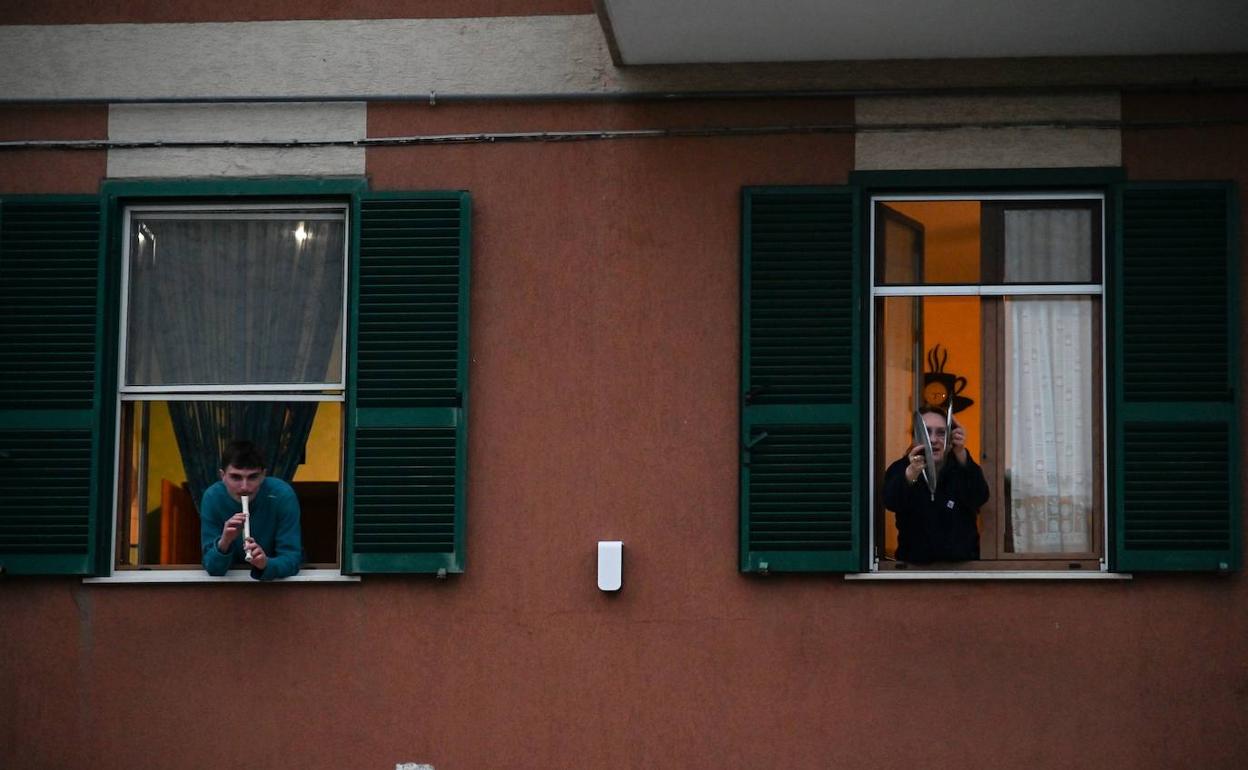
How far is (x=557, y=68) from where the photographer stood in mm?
8109

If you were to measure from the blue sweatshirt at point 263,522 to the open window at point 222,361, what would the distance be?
17 cm

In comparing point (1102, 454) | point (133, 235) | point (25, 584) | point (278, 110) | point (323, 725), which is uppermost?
point (278, 110)

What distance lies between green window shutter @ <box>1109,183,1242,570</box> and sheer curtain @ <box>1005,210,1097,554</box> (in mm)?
216

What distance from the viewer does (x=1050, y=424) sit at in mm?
8023

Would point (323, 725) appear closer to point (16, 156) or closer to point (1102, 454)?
point (16, 156)

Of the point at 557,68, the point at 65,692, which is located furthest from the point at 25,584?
the point at 557,68

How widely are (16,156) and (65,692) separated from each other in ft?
8.30

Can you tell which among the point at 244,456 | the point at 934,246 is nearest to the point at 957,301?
the point at 934,246

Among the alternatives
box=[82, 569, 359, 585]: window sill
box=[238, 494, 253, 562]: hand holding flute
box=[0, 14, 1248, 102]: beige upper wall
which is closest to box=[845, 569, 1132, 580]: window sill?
box=[0, 14, 1248, 102]: beige upper wall

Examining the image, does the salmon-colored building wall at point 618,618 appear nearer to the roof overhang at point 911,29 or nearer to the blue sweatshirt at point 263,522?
the blue sweatshirt at point 263,522

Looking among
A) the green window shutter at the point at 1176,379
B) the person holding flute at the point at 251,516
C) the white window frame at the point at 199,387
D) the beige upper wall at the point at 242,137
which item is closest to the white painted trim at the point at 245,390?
the white window frame at the point at 199,387

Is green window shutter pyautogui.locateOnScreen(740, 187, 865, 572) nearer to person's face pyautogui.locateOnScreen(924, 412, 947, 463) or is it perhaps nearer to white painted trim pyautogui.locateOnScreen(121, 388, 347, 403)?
person's face pyautogui.locateOnScreen(924, 412, 947, 463)

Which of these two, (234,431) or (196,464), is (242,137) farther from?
(196,464)

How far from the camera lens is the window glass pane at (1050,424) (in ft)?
26.1
